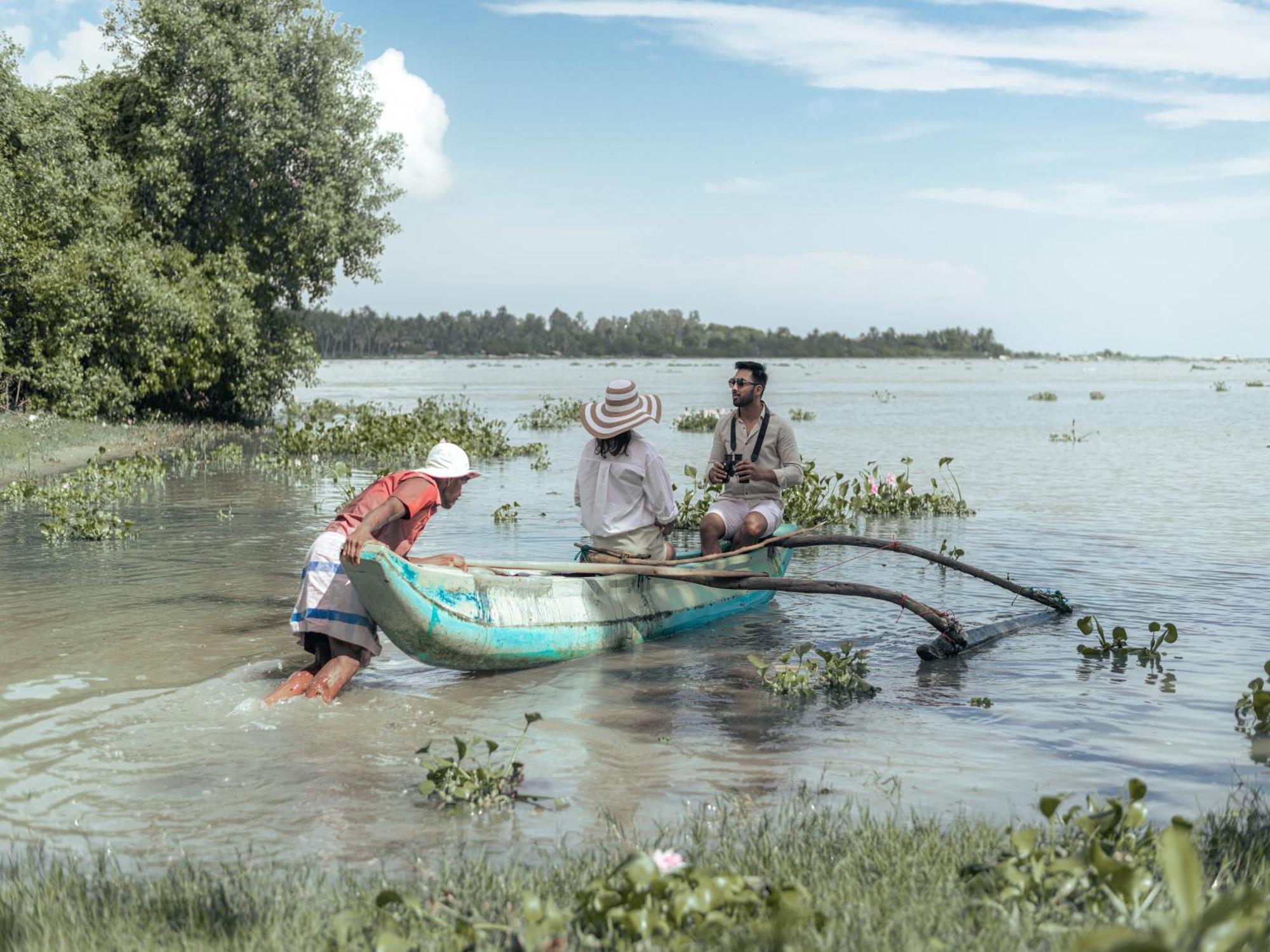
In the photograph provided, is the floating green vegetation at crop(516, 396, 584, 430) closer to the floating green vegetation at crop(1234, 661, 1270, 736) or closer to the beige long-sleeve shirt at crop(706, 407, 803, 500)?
the beige long-sleeve shirt at crop(706, 407, 803, 500)

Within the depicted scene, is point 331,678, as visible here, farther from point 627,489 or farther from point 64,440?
point 64,440

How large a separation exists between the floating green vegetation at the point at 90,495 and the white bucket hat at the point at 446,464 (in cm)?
837

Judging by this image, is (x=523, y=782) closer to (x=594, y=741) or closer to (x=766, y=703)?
(x=594, y=741)

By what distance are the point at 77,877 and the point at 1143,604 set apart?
989 centimetres

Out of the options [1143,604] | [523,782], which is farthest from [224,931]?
[1143,604]

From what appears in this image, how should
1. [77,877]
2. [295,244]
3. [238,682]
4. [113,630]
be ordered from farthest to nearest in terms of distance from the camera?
[295,244], [113,630], [238,682], [77,877]

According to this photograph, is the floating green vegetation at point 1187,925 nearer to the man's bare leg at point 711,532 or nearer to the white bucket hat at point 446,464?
the white bucket hat at point 446,464

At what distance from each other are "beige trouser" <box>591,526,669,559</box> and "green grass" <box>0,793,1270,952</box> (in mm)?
4320

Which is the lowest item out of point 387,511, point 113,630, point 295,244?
point 113,630

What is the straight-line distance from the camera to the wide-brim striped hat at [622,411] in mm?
9023

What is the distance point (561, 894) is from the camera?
4.31 metres

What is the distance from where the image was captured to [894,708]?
777 cm

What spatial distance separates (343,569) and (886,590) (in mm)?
4125

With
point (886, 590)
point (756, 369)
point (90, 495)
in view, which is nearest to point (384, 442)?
point (90, 495)
